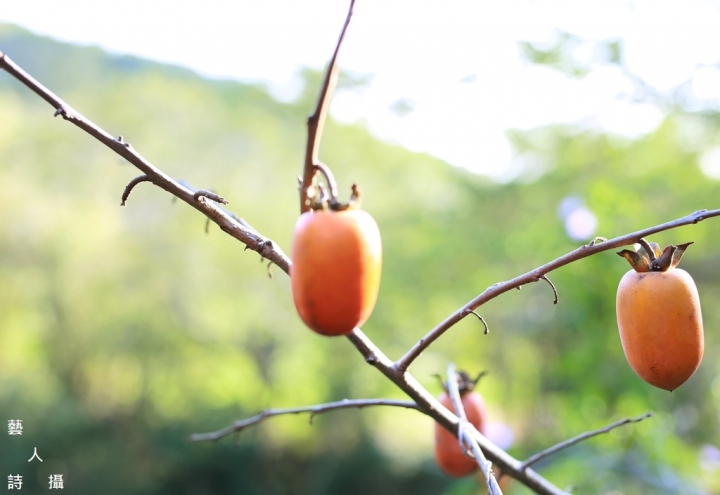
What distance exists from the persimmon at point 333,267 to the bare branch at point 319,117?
1.2 inches

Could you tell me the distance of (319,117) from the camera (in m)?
0.44

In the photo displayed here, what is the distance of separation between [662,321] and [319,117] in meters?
0.34

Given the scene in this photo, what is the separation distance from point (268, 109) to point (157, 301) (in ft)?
5.42

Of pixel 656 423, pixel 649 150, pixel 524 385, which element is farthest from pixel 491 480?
pixel 524 385

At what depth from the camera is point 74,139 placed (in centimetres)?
437

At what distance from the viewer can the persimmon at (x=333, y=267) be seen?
45 centimetres

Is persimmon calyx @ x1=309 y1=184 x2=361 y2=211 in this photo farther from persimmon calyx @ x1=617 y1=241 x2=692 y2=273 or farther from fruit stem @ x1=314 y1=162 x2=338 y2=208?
persimmon calyx @ x1=617 y1=241 x2=692 y2=273

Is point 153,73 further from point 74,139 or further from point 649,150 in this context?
point 649,150
